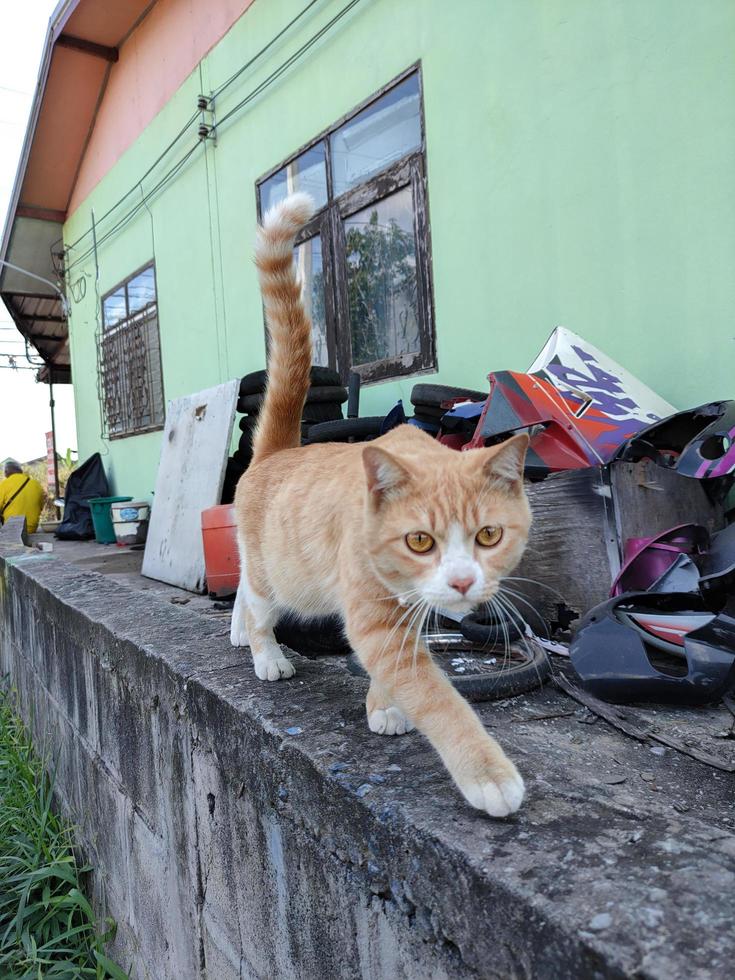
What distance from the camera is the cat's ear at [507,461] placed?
1355 mm

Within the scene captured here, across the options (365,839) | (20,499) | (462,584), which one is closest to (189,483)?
(462,584)

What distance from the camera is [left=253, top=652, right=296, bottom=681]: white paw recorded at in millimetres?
1825

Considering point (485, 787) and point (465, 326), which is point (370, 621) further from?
point (465, 326)

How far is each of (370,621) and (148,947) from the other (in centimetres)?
171

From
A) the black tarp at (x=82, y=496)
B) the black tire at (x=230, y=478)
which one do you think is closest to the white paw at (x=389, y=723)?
the black tire at (x=230, y=478)

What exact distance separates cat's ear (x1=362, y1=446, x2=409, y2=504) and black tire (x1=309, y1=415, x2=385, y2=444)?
2.00 metres

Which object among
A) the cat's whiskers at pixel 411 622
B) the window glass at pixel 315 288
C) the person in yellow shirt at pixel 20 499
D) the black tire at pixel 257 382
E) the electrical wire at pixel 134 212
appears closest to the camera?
the cat's whiskers at pixel 411 622

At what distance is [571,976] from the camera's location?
751 mm

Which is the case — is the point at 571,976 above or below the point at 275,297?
below

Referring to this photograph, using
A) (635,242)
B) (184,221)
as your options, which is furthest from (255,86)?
(635,242)

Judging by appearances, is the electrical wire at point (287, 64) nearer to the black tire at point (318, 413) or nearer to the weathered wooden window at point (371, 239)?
the weathered wooden window at point (371, 239)

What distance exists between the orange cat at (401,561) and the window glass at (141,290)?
581 cm

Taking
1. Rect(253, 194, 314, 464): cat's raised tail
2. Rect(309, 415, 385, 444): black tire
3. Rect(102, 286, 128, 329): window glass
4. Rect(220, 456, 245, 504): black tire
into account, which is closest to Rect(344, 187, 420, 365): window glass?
Rect(309, 415, 385, 444): black tire

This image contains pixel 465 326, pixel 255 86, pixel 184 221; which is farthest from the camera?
pixel 184 221
